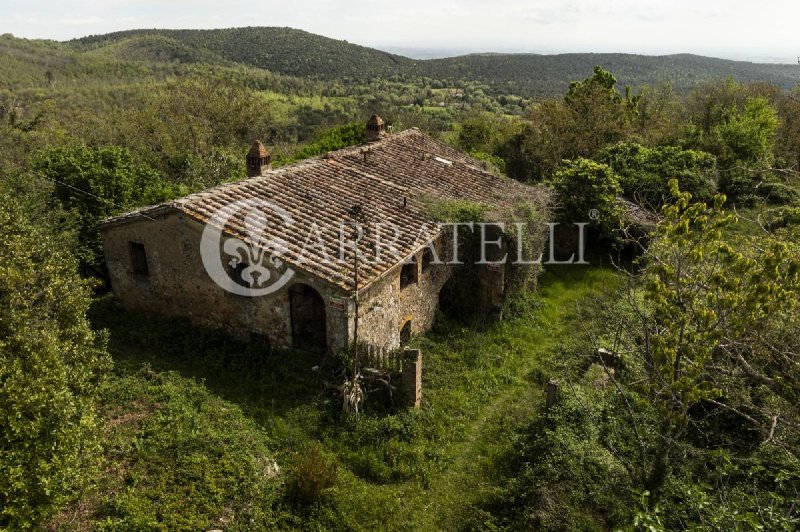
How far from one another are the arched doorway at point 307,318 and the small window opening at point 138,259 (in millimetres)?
4980

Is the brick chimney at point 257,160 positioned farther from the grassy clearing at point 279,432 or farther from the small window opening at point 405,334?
the small window opening at point 405,334

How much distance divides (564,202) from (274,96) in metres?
57.8

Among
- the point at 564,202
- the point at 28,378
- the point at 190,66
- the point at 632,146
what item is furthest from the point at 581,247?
the point at 190,66

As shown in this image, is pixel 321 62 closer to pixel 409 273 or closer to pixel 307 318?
pixel 409 273

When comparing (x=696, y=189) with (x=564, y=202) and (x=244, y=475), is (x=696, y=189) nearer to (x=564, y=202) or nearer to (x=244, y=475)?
(x=564, y=202)

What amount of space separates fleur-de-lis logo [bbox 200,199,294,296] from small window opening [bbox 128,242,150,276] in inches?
103

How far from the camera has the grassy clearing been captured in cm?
894

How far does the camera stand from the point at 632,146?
87.2 ft

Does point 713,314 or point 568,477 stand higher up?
point 713,314

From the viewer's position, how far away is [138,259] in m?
14.9

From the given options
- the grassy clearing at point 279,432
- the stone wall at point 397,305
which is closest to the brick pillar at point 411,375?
the grassy clearing at point 279,432

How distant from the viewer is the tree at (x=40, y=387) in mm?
6808

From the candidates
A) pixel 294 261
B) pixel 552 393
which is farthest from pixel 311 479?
pixel 552 393

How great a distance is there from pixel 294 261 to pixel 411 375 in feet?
12.8
